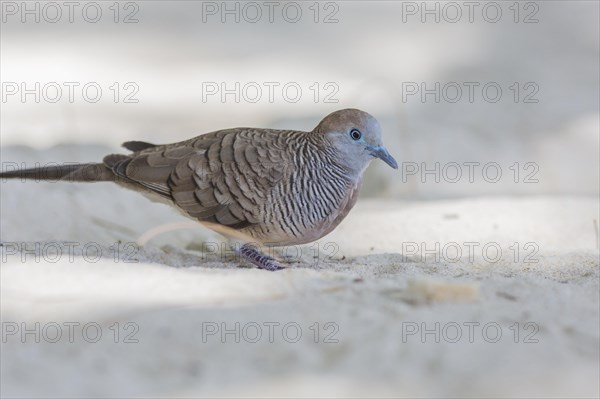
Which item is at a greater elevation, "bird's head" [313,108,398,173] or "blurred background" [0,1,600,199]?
"blurred background" [0,1,600,199]

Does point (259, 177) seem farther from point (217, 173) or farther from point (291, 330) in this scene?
point (291, 330)

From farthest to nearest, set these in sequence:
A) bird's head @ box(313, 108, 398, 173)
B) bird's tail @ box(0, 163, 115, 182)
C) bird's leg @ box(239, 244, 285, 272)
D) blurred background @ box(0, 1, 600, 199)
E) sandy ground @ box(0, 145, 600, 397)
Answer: blurred background @ box(0, 1, 600, 199), bird's tail @ box(0, 163, 115, 182), bird's head @ box(313, 108, 398, 173), bird's leg @ box(239, 244, 285, 272), sandy ground @ box(0, 145, 600, 397)

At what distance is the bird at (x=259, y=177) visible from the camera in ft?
13.3

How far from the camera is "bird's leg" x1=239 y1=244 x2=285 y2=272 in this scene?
4.02 m

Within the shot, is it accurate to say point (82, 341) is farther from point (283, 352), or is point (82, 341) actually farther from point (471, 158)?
point (471, 158)

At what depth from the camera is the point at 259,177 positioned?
4082 millimetres

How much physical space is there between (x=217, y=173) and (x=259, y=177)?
0.21 m

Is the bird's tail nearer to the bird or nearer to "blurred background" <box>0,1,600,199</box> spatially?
the bird

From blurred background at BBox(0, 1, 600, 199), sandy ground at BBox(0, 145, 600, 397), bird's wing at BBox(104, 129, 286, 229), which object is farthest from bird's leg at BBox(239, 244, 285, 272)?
blurred background at BBox(0, 1, 600, 199)

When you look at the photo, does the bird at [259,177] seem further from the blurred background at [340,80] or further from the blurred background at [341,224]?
the blurred background at [340,80]

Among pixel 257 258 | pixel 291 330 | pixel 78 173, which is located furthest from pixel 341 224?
pixel 291 330

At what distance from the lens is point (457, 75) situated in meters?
8.75

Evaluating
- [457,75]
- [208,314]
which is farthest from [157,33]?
[208,314]

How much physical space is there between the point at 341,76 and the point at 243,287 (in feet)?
19.1
